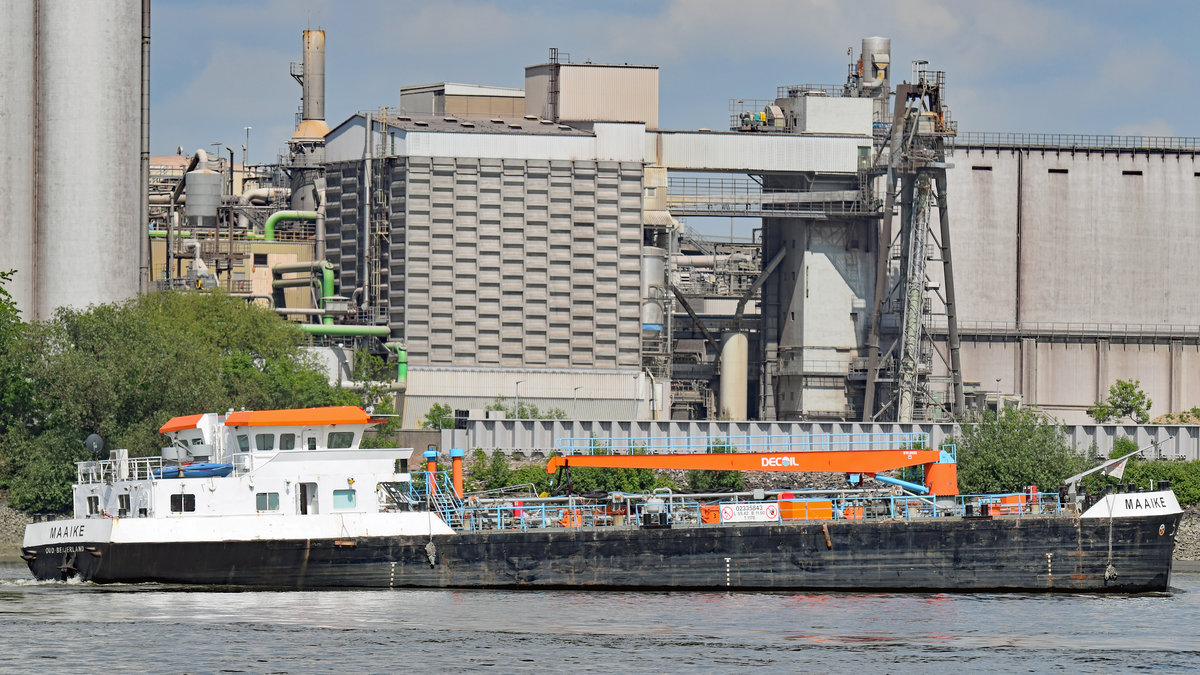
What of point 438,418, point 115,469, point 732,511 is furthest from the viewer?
point 438,418

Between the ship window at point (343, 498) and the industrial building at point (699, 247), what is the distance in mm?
50372

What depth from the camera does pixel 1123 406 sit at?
120 metres

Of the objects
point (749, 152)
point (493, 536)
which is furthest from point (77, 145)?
point (493, 536)

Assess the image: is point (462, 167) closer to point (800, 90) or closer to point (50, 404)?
point (800, 90)

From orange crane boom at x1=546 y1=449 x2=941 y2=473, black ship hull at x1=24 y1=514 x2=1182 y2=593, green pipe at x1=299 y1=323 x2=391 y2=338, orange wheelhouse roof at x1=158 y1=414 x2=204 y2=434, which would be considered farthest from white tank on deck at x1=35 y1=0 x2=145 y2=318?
orange crane boom at x1=546 y1=449 x2=941 y2=473

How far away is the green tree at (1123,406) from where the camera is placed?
119 metres

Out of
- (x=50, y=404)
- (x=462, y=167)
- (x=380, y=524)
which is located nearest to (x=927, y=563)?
(x=380, y=524)

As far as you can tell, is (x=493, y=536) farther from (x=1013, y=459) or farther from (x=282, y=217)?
(x=282, y=217)

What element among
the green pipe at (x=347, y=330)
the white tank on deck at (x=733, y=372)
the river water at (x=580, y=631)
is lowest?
the river water at (x=580, y=631)

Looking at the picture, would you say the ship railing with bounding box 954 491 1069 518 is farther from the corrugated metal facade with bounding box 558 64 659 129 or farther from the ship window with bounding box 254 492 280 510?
the corrugated metal facade with bounding box 558 64 659 129

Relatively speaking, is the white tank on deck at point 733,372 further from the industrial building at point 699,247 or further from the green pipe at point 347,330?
the green pipe at point 347,330

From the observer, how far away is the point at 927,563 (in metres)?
60.0

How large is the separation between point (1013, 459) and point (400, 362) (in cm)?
4327

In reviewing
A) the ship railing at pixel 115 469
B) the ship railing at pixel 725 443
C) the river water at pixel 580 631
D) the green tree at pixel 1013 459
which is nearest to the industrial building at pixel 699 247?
the ship railing at pixel 725 443
